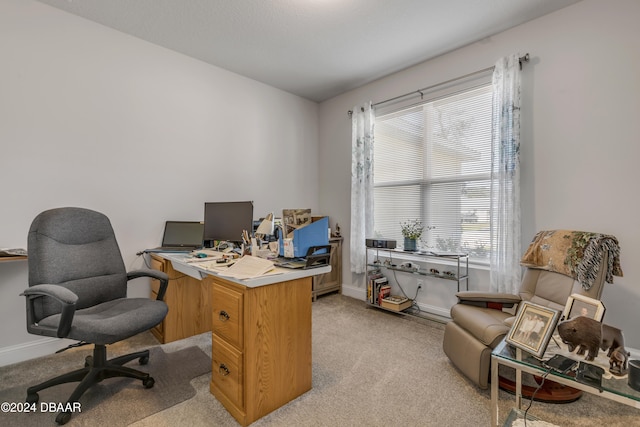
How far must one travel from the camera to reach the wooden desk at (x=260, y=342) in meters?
1.53

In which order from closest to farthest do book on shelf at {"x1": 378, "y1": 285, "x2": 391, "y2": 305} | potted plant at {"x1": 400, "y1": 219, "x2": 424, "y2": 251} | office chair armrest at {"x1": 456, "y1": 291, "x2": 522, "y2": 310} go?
1. office chair armrest at {"x1": 456, "y1": 291, "x2": 522, "y2": 310}
2. potted plant at {"x1": 400, "y1": 219, "x2": 424, "y2": 251}
3. book on shelf at {"x1": 378, "y1": 285, "x2": 391, "y2": 305}

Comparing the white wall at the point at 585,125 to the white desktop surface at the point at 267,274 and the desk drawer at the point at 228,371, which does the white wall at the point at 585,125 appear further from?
the desk drawer at the point at 228,371

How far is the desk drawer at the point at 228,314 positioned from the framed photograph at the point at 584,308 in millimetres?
1604

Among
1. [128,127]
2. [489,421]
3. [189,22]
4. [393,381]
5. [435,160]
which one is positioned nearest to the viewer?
[489,421]

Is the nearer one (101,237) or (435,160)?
(101,237)

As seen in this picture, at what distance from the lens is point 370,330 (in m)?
2.78

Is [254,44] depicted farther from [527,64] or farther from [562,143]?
[562,143]

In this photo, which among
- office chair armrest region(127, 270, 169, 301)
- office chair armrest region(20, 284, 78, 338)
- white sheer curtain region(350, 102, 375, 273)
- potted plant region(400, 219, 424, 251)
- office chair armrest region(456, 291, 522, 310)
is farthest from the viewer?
white sheer curtain region(350, 102, 375, 273)

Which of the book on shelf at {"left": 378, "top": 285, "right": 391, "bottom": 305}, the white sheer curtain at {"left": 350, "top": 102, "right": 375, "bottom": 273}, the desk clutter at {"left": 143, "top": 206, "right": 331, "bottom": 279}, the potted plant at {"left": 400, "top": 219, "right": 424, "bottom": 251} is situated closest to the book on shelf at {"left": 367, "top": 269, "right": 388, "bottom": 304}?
the book on shelf at {"left": 378, "top": 285, "right": 391, "bottom": 305}

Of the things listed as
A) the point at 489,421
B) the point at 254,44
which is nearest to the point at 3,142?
the point at 254,44

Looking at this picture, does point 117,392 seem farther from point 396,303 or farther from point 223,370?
point 396,303

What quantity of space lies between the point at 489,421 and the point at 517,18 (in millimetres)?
3062

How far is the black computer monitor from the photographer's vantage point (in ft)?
7.95

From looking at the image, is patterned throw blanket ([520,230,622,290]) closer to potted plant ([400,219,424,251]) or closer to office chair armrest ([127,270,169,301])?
potted plant ([400,219,424,251])
